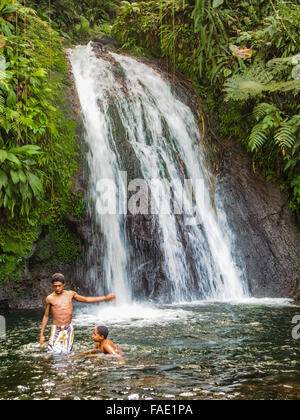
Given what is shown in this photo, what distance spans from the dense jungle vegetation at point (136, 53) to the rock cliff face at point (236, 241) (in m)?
0.27

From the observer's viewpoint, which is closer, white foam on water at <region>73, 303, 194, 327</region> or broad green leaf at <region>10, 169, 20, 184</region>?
white foam on water at <region>73, 303, 194, 327</region>

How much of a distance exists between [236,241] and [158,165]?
8.44 ft

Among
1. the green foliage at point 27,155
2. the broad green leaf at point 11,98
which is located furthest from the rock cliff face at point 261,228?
the broad green leaf at point 11,98

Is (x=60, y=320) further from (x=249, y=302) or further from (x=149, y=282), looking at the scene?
(x=249, y=302)

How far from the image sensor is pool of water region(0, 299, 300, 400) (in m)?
3.84

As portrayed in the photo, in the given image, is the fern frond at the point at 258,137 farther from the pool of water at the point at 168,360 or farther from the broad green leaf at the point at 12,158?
the broad green leaf at the point at 12,158

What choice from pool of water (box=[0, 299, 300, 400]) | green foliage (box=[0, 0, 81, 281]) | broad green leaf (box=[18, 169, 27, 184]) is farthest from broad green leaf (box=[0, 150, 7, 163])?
pool of water (box=[0, 299, 300, 400])

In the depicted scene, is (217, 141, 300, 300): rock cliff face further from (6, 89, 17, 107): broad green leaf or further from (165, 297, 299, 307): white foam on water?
(6, 89, 17, 107): broad green leaf

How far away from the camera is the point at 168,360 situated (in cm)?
485

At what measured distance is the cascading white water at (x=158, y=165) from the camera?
9.18 meters

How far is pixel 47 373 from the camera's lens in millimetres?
4418

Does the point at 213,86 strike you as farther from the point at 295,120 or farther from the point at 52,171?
the point at 52,171

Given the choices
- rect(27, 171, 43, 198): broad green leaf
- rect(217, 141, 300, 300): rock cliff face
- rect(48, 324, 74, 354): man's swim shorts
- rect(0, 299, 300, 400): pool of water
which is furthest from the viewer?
rect(217, 141, 300, 300): rock cliff face

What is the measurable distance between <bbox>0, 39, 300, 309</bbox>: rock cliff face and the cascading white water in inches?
8.8
